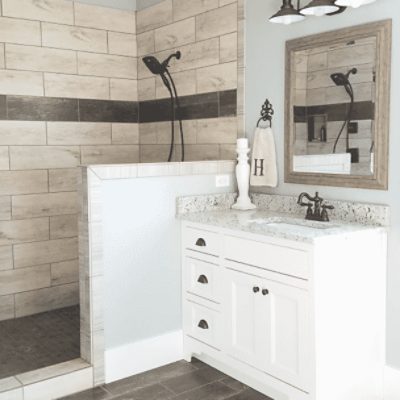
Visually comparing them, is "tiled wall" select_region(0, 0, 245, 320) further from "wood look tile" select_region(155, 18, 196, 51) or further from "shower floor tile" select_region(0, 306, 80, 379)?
"shower floor tile" select_region(0, 306, 80, 379)

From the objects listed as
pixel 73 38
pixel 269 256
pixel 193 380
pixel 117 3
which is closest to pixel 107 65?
pixel 73 38

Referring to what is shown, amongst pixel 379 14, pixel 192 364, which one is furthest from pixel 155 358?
pixel 379 14

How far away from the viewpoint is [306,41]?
314 cm

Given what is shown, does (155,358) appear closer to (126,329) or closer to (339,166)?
(126,329)

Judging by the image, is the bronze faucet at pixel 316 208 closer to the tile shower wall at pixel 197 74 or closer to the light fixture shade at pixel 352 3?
the tile shower wall at pixel 197 74

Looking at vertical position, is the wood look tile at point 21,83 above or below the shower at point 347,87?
above

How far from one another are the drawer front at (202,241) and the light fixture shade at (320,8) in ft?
4.20

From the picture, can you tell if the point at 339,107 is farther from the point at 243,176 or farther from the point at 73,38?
the point at 73,38

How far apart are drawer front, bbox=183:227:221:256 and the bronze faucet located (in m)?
0.51

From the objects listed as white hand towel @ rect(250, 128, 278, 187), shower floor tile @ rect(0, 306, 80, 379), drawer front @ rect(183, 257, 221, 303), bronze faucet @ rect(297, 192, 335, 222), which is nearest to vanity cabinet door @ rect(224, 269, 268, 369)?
drawer front @ rect(183, 257, 221, 303)

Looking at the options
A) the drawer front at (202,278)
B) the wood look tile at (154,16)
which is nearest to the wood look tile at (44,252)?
the drawer front at (202,278)

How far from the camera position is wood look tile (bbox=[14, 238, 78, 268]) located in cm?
405

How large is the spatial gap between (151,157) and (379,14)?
2.19 metres

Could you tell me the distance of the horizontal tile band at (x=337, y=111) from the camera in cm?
287
